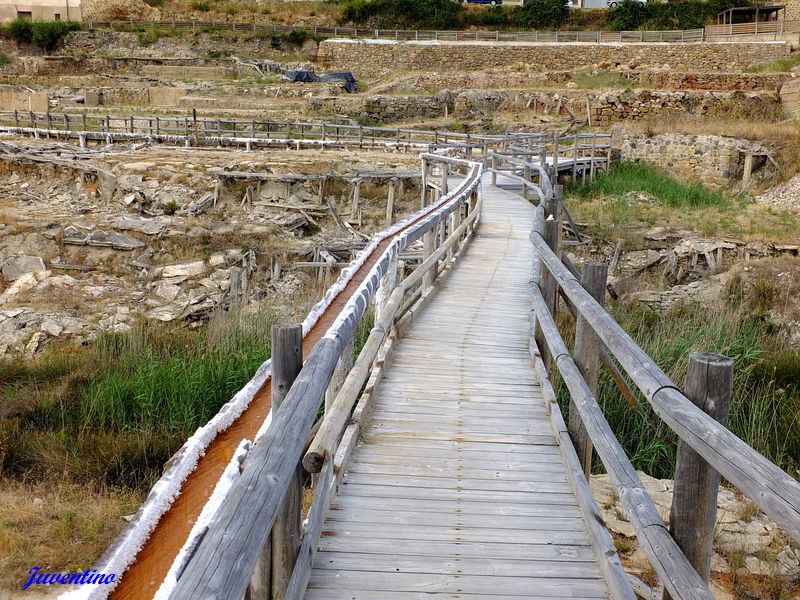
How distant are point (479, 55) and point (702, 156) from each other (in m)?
21.1

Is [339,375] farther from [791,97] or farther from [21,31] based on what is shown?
[21,31]

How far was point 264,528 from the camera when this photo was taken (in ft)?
7.23

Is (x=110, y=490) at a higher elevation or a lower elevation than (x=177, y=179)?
lower

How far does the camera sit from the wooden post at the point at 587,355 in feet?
15.2

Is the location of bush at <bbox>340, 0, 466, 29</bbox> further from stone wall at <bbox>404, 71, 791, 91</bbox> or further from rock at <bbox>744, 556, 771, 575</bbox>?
rock at <bbox>744, 556, 771, 575</bbox>

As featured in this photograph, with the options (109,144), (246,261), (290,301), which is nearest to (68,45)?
(109,144)

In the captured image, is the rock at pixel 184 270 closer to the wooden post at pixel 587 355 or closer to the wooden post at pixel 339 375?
the wooden post at pixel 339 375

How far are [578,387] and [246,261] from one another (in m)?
13.3

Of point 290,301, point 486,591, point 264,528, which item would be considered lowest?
point 290,301

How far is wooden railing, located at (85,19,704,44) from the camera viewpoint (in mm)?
43625

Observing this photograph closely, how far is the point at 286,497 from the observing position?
296 cm

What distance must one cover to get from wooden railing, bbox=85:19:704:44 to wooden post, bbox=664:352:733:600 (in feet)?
146

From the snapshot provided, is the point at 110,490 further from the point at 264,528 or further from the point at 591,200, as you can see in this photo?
the point at 591,200

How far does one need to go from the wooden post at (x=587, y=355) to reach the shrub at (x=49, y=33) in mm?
51200
